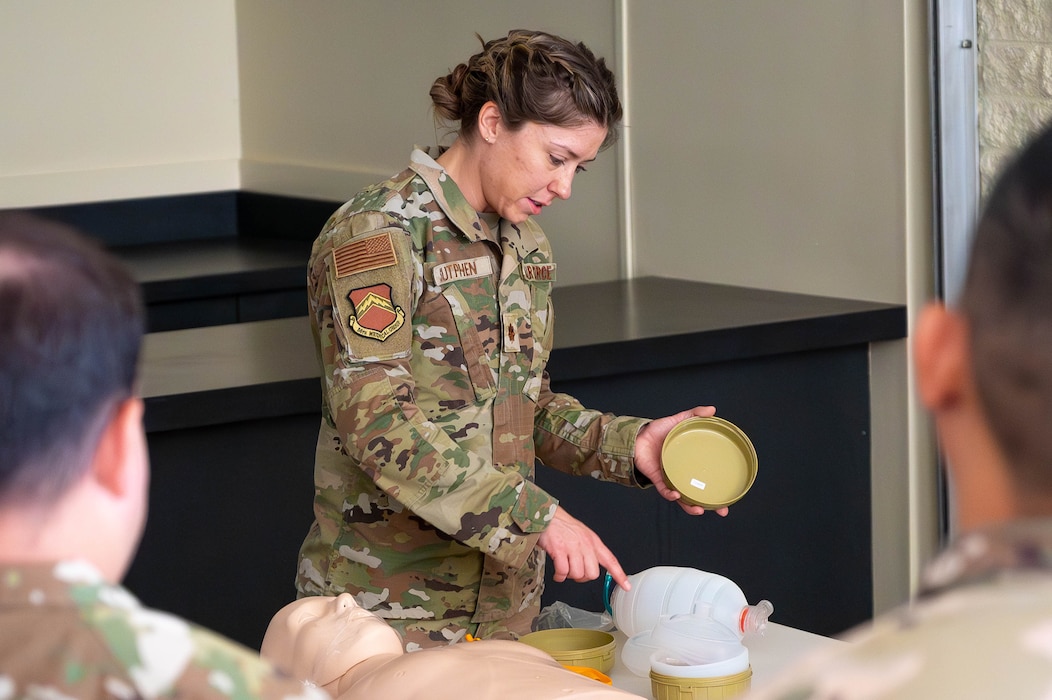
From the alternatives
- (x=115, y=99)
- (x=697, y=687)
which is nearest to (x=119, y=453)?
(x=697, y=687)

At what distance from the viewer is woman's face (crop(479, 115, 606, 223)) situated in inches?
68.5

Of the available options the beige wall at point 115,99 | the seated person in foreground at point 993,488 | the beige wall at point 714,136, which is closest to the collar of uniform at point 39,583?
the seated person in foreground at point 993,488

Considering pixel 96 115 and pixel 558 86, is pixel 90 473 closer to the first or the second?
pixel 558 86

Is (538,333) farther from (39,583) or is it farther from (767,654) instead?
(39,583)

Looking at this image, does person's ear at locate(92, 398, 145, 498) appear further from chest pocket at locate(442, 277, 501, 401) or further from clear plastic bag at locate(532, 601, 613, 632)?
clear plastic bag at locate(532, 601, 613, 632)

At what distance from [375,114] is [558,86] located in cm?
276

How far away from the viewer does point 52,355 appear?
2.08 ft

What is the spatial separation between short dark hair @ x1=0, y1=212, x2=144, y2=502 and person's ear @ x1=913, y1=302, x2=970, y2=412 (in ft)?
1.22

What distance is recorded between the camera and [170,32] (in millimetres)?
5156

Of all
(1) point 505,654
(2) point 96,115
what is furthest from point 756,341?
(2) point 96,115

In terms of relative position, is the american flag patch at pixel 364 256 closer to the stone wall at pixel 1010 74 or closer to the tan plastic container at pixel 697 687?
the tan plastic container at pixel 697 687

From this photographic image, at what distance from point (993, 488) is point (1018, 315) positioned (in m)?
0.07

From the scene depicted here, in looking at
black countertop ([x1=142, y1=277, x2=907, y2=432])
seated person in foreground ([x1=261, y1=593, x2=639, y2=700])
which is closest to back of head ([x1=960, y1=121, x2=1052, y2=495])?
seated person in foreground ([x1=261, y1=593, x2=639, y2=700])

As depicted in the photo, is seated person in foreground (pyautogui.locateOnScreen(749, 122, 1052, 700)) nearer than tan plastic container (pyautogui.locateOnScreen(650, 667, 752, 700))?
Yes
